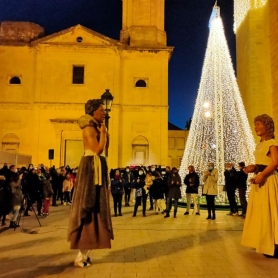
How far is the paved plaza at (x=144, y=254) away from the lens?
4781 mm

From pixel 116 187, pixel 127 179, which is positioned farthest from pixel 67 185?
pixel 116 187

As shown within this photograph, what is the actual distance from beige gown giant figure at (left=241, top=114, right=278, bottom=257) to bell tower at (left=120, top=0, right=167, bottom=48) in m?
24.7

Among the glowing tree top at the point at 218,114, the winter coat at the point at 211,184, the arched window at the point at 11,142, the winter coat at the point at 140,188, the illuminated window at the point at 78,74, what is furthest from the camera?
the illuminated window at the point at 78,74

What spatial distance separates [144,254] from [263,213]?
2.01m

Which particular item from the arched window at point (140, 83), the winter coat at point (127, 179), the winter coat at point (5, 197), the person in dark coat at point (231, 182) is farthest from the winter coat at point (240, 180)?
the arched window at point (140, 83)

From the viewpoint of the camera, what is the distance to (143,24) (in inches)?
1179

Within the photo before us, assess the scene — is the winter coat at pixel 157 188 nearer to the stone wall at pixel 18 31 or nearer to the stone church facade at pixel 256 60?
the stone church facade at pixel 256 60

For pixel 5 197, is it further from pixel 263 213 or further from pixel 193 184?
pixel 263 213

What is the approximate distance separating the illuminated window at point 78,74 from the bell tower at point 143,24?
4532 mm

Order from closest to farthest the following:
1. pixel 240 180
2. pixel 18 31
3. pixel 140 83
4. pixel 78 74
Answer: pixel 240 180 → pixel 78 74 → pixel 140 83 → pixel 18 31

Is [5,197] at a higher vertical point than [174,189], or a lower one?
lower

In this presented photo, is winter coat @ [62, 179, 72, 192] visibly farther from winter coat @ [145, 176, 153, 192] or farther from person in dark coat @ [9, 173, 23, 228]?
person in dark coat @ [9, 173, 23, 228]

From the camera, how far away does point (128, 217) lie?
11289mm

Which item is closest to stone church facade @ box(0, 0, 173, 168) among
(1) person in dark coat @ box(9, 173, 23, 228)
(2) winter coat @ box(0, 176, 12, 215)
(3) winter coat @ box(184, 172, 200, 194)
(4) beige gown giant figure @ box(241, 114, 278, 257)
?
(3) winter coat @ box(184, 172, 200, 194)
